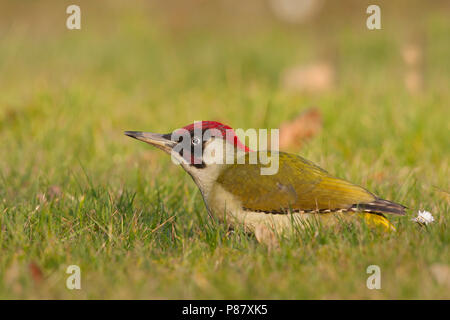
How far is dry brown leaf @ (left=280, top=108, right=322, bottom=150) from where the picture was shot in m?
5.76

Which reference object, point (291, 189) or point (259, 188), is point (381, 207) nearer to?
point (291, 189)

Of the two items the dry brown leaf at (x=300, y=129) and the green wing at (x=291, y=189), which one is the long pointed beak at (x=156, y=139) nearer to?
the green wing at (x=291, y=189)

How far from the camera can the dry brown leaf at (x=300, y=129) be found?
576cm

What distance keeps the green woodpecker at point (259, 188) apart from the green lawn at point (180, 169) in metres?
0.14

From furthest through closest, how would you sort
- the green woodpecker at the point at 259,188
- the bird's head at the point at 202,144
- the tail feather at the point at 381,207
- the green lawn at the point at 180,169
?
the bird's head at the point at 202,144 < the green woodpecker at the point at 259,188 < the tail feather at the point at 381,207 < the green lawn at the point at 180,169

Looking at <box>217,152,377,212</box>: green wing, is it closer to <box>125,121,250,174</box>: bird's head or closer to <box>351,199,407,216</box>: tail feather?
<box>351,199,407,216</box>: tail feather

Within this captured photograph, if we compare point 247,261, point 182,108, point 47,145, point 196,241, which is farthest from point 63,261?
point 182,108

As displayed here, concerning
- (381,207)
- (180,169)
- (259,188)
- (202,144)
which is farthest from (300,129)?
(381,207)

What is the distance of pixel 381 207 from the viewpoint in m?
3.24

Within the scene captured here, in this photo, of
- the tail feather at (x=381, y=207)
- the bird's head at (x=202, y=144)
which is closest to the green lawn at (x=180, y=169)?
the tail feather at (x=381, y=207)

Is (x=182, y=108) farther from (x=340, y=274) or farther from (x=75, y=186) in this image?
(x=340, y=274)

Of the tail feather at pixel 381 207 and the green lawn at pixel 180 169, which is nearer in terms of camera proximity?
the green lawn at pixel 180 169

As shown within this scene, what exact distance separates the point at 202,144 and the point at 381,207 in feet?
3.53

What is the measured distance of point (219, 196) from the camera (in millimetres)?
3514
